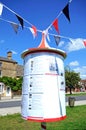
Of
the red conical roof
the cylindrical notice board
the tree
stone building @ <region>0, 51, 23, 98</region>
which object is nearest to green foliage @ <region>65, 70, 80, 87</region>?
the tree

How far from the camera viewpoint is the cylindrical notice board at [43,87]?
16.5ft

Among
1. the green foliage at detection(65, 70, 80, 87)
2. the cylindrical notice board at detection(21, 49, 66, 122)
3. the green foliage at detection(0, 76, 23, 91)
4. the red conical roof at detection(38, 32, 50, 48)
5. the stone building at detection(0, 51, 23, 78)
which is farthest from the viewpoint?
the green foliage at detection(65, 70, 80, 87)

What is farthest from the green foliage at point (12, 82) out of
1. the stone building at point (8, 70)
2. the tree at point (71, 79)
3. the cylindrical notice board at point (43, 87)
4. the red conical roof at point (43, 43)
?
the cylindrical notice board at point (43, 87)

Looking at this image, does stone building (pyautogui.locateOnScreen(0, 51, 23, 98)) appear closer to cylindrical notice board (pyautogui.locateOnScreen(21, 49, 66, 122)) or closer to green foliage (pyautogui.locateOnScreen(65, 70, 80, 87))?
green foliage (pyautogui.locateOnScreen(65, 70, 80, 87))

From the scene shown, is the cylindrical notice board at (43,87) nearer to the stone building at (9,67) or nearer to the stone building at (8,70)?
the stone building at (8,70)

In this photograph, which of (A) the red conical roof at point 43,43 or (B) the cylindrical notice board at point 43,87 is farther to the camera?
(A) the red conical roof at point 43,43

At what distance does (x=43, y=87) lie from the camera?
16.5ft

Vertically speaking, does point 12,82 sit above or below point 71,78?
below

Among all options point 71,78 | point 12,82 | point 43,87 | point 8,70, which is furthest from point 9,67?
point 43,87

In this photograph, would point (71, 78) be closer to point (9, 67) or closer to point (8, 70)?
point (9, 67)

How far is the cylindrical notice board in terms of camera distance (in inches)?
198

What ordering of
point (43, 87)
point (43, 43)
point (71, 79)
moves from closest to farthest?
point (43, 87) < point (43, 43) < point (71, 79)

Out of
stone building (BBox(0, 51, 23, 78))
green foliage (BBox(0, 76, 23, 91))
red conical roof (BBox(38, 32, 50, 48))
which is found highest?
stone building (BBox(0, 51, 23, 78))

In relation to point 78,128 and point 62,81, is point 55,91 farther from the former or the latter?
point 78,128
